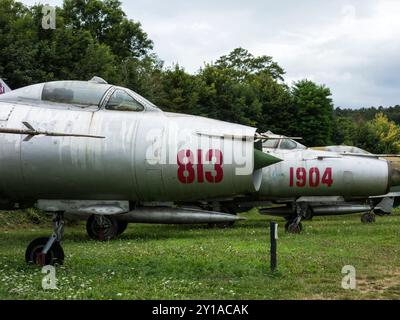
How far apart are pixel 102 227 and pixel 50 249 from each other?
18.0ft

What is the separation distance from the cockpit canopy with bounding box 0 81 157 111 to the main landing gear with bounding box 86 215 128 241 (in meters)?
5.90

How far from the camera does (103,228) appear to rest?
13305mm

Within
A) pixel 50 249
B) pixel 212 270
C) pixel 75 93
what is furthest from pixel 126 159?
pixel 212 270

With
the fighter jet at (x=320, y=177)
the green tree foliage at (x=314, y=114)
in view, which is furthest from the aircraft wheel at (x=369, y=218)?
the green tree foliage at (x=314, y=114)

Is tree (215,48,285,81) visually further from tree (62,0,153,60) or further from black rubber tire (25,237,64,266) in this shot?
black rubber tire (25,237,64,266)

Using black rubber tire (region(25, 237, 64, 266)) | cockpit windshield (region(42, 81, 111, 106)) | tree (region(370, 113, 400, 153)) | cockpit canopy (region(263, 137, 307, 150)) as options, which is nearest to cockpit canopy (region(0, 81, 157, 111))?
cockpit windshield (region(42, 81, 111, 106))

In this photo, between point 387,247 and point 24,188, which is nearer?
point 24,188

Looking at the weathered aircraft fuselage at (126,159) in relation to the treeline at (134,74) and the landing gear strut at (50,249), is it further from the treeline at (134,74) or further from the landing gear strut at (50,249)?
the treeline at (134,74)

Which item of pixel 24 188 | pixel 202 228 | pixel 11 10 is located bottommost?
pixel 202 228

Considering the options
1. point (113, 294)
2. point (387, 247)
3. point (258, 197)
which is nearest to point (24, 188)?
point (113, 294)

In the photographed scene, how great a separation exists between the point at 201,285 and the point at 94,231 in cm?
722

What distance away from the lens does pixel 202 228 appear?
17.6m

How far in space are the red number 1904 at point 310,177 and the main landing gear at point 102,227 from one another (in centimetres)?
490
